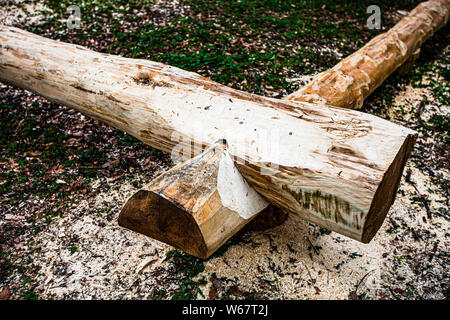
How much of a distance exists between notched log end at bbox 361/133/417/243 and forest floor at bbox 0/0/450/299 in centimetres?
61

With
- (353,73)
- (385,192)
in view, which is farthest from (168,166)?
(353,73)

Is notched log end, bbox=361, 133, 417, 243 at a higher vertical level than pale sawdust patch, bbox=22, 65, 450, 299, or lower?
higher

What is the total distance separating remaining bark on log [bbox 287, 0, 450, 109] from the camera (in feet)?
10.9

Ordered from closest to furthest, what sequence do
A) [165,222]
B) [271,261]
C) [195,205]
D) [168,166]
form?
[195,205]
[165,222]
[271,261]
[168,166]

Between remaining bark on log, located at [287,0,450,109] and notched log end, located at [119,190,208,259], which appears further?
remaining bark on log, located at [287,0,450,109]

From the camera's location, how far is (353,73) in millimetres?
3729

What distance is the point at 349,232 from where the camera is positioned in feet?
6.86

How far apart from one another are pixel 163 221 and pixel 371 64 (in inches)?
128

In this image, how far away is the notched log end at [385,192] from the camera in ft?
6.38

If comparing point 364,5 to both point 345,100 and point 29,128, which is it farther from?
point 29,128

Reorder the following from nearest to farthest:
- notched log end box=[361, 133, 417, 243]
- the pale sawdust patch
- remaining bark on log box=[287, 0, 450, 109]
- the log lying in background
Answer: notched log end box=[361, 133, 417, 243] < the log lying in background < the pale sawdust patch < remaining bark on log box=[287, 0, 450, 109]

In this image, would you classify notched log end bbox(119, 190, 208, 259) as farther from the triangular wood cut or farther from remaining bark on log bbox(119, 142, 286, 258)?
the triangular wood cut

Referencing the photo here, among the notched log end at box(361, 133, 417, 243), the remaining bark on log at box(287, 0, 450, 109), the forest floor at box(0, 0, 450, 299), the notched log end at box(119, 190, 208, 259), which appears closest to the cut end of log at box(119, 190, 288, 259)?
the notched log end at box(119, 190, 208, 259)

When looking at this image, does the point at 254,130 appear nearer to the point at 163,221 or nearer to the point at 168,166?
the point at 163,221
